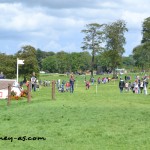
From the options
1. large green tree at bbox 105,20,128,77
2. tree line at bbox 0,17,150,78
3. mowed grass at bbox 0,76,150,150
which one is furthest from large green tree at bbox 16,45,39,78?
mowed grass at bbox 0,76,150,150

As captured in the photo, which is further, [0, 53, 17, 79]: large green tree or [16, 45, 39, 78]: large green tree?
[16, 45, 39, 78]: large green tree

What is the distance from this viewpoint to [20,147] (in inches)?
459

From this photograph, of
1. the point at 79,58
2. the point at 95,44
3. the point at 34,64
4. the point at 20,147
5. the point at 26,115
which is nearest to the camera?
the point at 20,147

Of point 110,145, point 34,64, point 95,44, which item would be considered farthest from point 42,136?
point 95,44

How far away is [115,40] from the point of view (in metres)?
116

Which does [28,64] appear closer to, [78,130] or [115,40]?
[115,40]

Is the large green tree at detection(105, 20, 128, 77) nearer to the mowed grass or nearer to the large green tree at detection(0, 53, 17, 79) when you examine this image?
the large green tree at detection(0, 53, 17, 79)

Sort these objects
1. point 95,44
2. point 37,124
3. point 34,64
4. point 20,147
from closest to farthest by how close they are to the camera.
Result: point 20,147
point 37,124
point 34,64
point 95,44

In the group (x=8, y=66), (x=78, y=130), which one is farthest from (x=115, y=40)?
(x=78, y=130)

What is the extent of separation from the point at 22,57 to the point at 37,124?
71618 mm

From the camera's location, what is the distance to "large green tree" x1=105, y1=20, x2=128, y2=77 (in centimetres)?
11612

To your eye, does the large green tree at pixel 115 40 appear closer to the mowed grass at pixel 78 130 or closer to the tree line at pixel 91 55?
the tree line at pixel 91 55

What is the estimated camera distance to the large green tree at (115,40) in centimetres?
11612

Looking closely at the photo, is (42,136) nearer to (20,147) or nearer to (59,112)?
(20,147)
